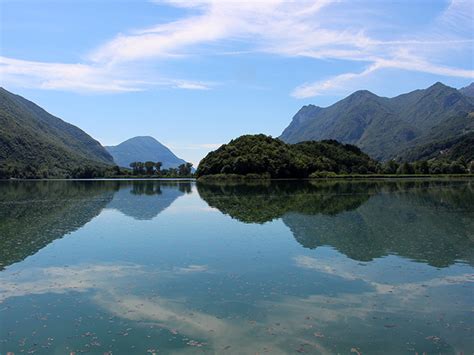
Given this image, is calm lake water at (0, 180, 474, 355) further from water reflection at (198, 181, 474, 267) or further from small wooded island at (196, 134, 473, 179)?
small wooded island at (196, 134, 473, 179)

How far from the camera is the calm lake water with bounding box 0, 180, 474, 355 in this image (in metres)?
12.3

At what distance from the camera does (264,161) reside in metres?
154

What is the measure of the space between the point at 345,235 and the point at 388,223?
7.44 metres

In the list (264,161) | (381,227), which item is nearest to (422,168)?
(264,161)

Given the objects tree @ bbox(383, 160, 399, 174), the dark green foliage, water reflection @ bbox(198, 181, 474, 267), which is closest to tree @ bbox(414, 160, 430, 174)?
tree @ bbox(383, 160, 399, 174)

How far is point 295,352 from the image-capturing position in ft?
37.5

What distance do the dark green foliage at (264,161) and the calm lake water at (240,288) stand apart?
118077mm

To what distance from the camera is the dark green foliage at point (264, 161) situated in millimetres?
153500

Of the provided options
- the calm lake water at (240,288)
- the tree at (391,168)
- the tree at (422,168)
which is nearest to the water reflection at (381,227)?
the calm lake water at (240,288)

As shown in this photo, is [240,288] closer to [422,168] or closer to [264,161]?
[264,161]

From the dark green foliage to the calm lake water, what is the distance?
11808 cm

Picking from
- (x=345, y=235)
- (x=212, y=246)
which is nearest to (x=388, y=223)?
(x=345, y=235)

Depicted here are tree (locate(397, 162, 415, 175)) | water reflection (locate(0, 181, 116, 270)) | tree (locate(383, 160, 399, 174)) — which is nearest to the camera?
water reflection (locate(0, 181, 116, 270))

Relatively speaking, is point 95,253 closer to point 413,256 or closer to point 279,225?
point 279,225
